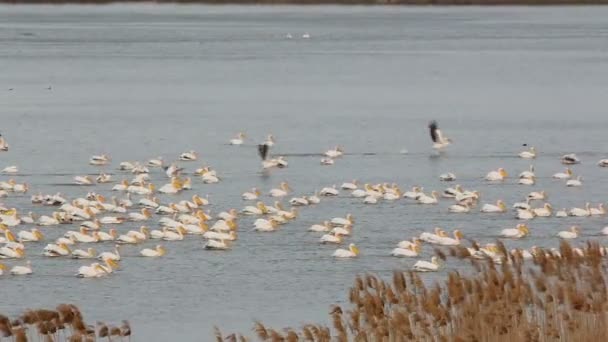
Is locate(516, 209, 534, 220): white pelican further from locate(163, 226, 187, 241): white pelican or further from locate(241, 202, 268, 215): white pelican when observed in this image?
locate(163, 226, 187, 241): white pelican

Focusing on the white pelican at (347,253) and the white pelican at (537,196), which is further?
the white pelican at (537,196)

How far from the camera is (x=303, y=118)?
39.4 meters

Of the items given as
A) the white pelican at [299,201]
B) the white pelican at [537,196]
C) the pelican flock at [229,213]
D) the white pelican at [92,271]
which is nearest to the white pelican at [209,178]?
the pelican flock at [229,213]

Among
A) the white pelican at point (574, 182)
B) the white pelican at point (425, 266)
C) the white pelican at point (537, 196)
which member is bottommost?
the white pelican at point (425, 266)

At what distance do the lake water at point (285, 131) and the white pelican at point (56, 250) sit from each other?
0.14 m

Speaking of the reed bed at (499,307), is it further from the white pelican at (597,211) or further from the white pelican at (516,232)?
the white pelican at (597,211)

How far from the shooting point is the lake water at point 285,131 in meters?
17.1

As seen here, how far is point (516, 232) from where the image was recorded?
795 inches

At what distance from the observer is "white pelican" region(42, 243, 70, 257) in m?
19.2

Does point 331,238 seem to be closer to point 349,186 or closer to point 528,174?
point 349,186

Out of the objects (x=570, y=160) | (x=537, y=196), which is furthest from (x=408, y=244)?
(x=570, y=160)

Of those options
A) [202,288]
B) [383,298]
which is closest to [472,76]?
[202,288]

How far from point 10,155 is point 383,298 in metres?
20.8

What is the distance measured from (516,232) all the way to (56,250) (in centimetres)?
609
